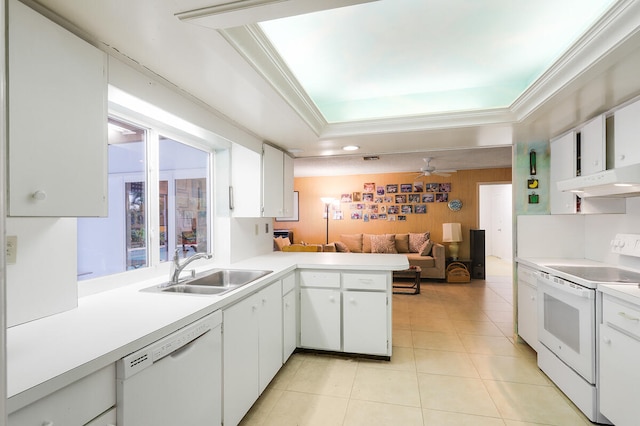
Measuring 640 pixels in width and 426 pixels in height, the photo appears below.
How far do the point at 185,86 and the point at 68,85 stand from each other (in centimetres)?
70

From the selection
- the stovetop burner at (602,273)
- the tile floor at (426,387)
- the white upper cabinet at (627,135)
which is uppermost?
the white upper cabinet at (627,135)

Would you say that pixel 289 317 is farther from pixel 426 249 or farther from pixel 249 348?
pixel 426 249

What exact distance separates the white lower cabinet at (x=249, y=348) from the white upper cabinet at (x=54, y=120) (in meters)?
0.91

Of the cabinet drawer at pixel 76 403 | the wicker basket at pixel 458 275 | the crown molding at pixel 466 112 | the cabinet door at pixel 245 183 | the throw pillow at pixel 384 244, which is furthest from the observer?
the throw pillow at pixel 384 244

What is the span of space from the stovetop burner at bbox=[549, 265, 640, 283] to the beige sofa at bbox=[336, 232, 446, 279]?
3540mm

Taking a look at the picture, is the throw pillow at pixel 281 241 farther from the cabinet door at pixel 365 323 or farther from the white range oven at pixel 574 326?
the white range oven at pixel 574 326

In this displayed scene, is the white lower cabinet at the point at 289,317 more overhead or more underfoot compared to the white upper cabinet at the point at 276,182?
more underfoot

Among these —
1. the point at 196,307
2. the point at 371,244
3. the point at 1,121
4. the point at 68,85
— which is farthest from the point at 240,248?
the point at 371,244

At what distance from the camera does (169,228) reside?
236 centimetres

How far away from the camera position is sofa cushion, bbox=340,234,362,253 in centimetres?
673

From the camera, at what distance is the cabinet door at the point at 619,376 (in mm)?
1609

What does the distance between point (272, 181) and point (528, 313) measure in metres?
2.69

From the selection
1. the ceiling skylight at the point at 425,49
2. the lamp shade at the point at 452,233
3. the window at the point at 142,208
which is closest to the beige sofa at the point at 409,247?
the lamp shade at the point at 452,233

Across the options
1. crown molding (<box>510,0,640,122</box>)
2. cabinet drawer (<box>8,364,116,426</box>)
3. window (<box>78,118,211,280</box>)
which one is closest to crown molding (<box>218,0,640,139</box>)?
crown molding (<box>510,0,640,122</box>)
